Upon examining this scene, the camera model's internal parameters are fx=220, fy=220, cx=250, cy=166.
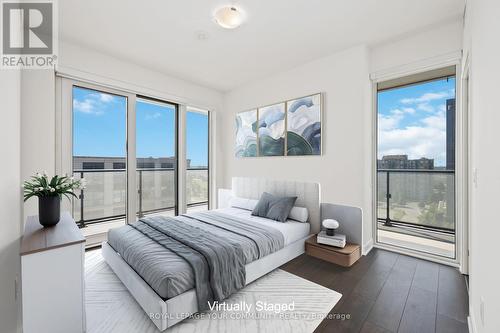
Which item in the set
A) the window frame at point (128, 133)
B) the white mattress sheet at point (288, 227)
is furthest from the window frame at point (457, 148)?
the window frame at point (128, 133)

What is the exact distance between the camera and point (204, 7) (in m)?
2.36

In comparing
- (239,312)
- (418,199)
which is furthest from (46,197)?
Result: (418,199)

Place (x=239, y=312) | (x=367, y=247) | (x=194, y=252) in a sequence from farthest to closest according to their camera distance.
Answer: (x=367, y=247) < (x=194, y=252) < (x=239, y=312)

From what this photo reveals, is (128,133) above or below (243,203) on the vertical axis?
above

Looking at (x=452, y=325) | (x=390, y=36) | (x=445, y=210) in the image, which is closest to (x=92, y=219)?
(x=452, y=325)

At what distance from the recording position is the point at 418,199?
3760 millimetres

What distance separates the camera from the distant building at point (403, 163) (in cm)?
357

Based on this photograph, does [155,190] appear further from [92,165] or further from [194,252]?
[194,252]

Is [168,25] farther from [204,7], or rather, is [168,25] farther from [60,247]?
[60,247]

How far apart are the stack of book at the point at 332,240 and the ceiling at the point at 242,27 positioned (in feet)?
8.63

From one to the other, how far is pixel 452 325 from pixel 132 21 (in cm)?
426

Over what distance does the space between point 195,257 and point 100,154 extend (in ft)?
8.95

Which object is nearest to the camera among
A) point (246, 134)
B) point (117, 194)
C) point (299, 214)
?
point (299, 214)

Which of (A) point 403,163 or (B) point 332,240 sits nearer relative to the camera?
(B) point 332,240
